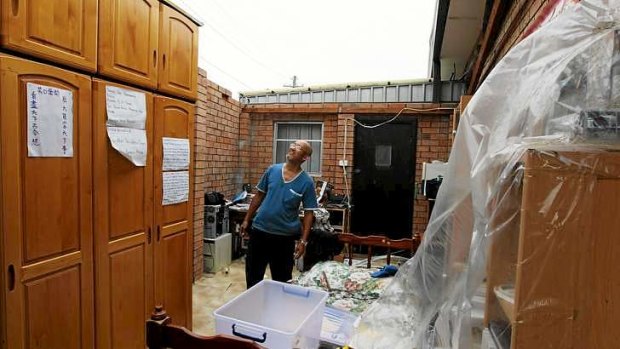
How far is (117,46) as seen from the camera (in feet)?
5.50

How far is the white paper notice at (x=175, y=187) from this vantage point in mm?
2090

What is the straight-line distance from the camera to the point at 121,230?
1.78 meters

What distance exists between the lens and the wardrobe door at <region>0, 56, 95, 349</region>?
1.25 meters

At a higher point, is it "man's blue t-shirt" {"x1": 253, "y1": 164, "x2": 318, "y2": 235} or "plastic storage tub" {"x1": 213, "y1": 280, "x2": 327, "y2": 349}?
"man's blue t-shirt" {"x1": 253, "y1": 164, "x2": 318, "y2": 235}

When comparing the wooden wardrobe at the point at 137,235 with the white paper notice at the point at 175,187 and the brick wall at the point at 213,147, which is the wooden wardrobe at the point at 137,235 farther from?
the brick wall at the point at 213,147

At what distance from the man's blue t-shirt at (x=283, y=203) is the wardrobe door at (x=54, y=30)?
134 cm

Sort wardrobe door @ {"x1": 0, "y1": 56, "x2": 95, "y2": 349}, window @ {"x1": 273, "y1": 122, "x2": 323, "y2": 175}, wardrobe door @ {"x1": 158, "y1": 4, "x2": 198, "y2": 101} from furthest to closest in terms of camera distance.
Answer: window @ {"x1": 273, "y1": 122, "x2": 323, "y2": 175}, wardrobe door @ {"x1": 158, "y1": 4, "x2": 198, "y2": 101}, wardrobe door @ {"x1": 0, "y1": 56, "x2": 95, "y2": 349}

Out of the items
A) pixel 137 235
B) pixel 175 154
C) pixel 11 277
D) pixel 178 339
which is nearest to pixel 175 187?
pixel 175 154

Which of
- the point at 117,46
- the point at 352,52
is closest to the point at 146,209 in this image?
the point at 117,46

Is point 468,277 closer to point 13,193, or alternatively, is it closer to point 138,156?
point 13,193

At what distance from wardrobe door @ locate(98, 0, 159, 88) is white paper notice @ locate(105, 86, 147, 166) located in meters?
0.08

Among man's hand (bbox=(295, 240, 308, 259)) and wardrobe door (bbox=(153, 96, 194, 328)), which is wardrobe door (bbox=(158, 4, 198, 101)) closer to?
wardrobe door (bbox=(153, 96, 194, 328))

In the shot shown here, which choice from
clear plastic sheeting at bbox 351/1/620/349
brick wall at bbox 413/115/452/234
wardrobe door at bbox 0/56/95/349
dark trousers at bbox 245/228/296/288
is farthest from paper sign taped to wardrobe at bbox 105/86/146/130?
brick wall at bbox 413/115/452/234

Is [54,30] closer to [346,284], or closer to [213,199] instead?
[346,284]
